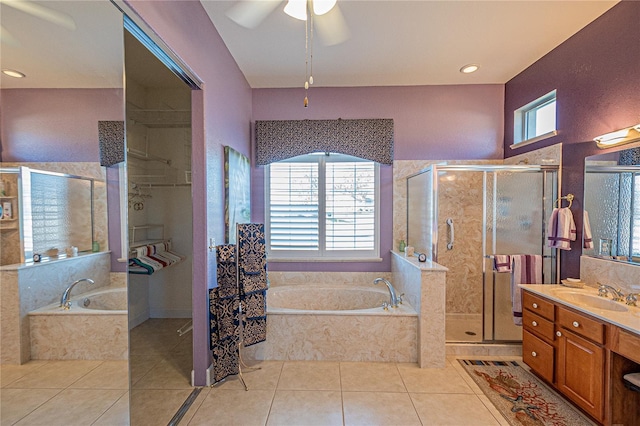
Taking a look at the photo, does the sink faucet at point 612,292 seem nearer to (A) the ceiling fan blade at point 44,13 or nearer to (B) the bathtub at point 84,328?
(B) the bathtub at point 84,328

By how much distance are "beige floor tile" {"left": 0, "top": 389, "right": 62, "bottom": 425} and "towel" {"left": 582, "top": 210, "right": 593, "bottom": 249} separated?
3.65 m

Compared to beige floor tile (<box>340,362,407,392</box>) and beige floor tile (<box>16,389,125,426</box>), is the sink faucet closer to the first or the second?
beige floor tile (<box>340,362,407,392</box>)

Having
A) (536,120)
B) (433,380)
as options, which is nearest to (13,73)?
(433,380)

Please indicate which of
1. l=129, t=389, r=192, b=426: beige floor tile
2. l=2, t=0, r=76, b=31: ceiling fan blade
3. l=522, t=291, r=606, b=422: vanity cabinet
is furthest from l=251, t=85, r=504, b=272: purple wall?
l=2, t=0, r=76, b=31: ceiling fan blade

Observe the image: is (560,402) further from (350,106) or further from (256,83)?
(256,83)

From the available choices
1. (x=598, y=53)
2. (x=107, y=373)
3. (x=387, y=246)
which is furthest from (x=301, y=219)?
(x=598, y=53)

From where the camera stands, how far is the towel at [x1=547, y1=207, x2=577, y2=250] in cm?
252

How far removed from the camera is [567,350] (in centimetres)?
203

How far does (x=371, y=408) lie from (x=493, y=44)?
3.41 metres

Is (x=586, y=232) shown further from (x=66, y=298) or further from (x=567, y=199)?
(x=66, y=298)

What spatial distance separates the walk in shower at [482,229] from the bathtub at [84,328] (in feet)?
8.70

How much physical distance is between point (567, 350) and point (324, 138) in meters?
3.05

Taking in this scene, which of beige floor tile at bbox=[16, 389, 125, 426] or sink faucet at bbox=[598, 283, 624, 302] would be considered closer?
beige floor tile at bbox=[16, 389, 125, 426]

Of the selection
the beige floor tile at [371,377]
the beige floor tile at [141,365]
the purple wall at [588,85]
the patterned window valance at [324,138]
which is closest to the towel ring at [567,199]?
the purple wall at [588,85]
